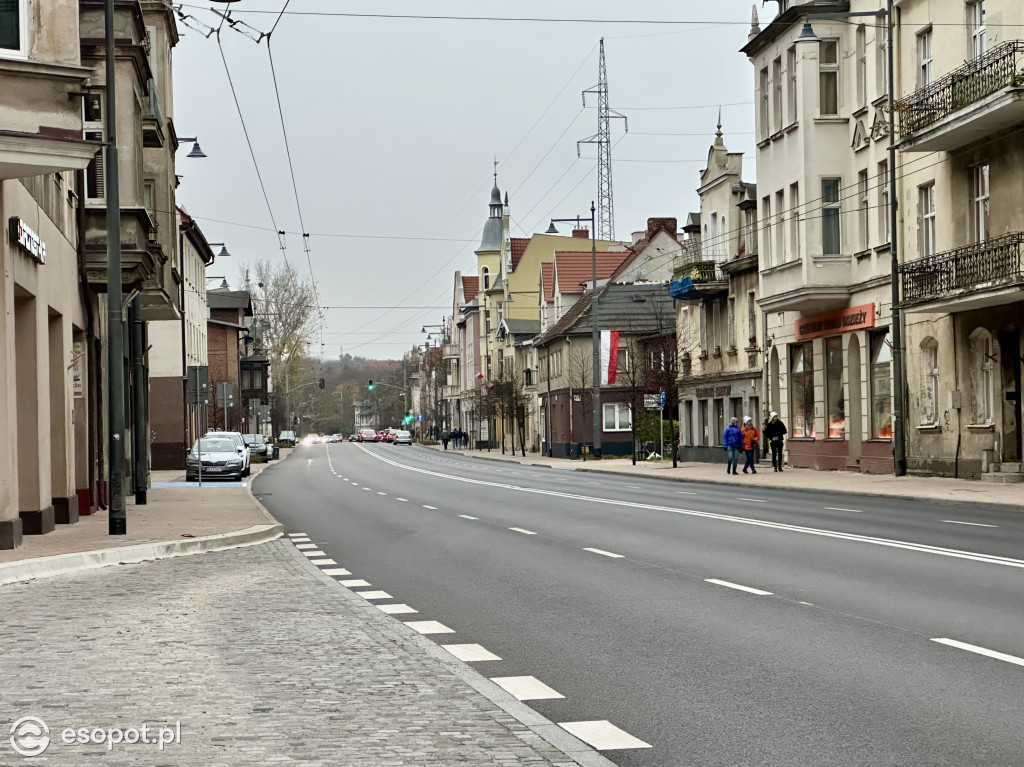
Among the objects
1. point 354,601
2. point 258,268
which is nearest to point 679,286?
point 354,601

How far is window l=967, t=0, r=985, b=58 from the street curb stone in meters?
25.1

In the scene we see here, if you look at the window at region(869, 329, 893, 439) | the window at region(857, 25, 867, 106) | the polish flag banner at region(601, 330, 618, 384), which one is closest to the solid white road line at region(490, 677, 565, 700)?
the window at region(869, 329, 893, 439)

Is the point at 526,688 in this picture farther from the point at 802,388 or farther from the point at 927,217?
the point at 802,388

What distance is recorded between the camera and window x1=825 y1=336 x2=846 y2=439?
140 feet

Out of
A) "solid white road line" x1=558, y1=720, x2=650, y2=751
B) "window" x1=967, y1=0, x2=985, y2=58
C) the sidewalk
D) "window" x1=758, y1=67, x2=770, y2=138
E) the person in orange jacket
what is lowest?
the sidewalk

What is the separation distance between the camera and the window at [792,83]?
4300cm

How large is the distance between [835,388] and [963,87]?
13060mm

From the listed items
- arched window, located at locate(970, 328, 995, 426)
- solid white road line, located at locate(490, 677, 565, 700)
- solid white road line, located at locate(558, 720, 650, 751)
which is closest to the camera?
solid white road line, located at locate(558, 720, 650, 751)

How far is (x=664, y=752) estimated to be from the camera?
645 cm

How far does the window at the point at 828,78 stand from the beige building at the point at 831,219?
0.03 metres

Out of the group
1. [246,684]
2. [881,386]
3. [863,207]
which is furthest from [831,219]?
[246,684]

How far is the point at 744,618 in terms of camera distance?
1096 cm

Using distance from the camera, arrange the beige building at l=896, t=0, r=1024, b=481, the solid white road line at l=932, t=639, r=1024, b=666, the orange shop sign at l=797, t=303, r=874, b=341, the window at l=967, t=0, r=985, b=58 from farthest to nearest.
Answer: the orange shop sign at l=797, t=303, r=874, b=341 → the window at l=967, t=0, r=985, b=58 → the beige building at l=896, t=0, r=1024, b=481 → the solid white road line at l=932, t=639, r=1024, b=666

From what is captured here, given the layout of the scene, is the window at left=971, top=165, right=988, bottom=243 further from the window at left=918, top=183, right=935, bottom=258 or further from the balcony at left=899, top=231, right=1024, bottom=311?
the window at left=918, top=183, right=935, bottom=258
